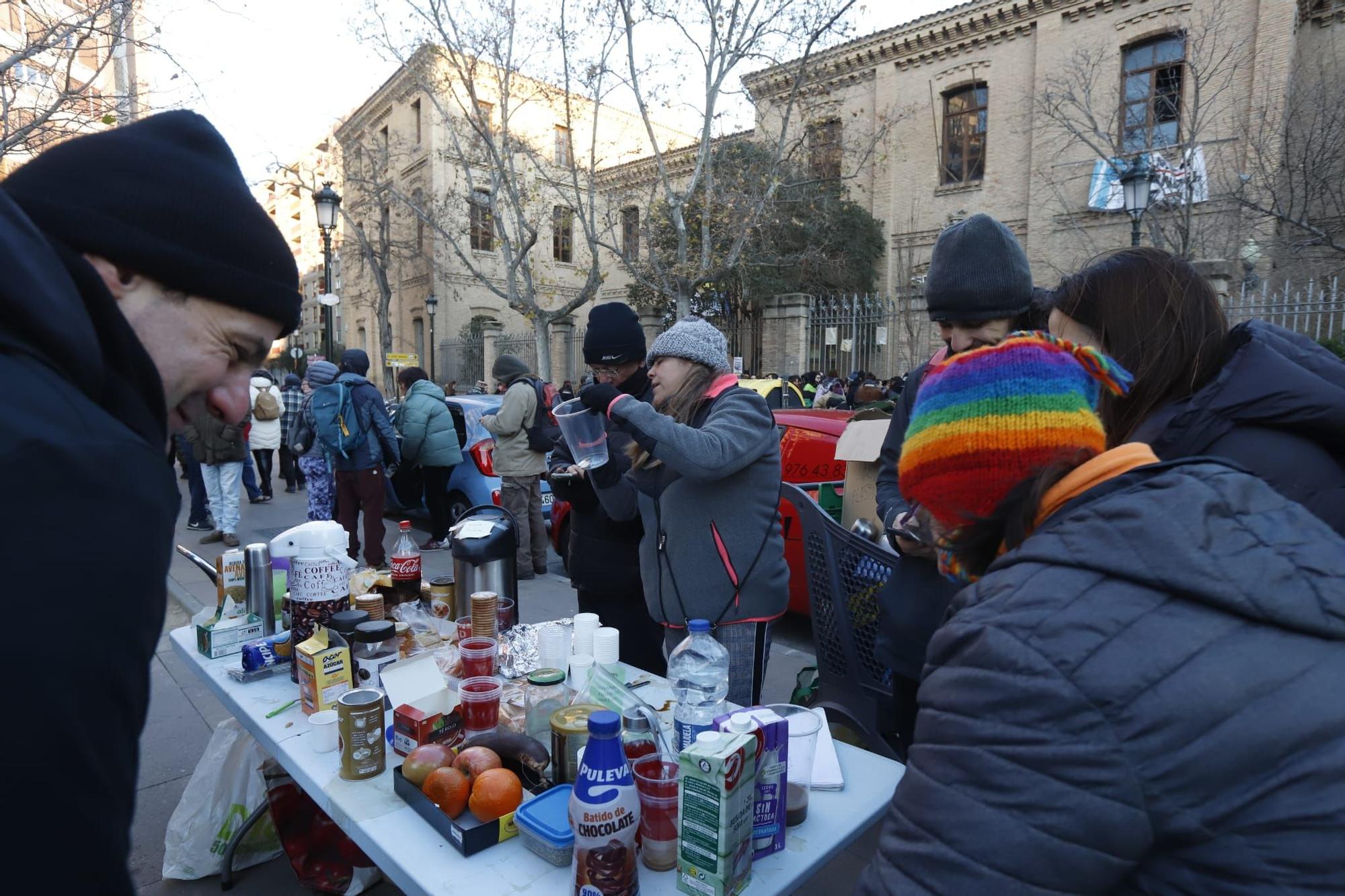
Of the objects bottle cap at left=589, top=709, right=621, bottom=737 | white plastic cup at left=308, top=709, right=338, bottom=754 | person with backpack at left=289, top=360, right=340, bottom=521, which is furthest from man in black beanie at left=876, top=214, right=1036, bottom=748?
person with backpack at left=289, top=360, right=340, bottom=521

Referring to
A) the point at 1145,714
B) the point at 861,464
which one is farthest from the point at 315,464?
the point at 1145,714

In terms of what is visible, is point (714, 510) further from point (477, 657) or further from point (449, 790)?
point (449, 790)

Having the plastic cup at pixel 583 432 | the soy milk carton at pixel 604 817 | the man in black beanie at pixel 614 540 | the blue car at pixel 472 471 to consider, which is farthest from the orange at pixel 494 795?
the blue car at pixel 472 471

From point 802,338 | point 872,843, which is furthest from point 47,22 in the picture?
point 802,338

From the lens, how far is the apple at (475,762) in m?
1.74

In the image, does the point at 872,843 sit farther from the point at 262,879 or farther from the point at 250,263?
the point at 250,263

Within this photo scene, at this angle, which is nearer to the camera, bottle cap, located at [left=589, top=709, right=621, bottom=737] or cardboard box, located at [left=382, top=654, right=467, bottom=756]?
bottle cap, located at [left=589, top=709, right=621, bottom=737]

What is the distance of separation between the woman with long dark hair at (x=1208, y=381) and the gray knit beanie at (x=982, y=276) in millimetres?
607

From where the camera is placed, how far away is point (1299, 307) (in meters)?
11.4

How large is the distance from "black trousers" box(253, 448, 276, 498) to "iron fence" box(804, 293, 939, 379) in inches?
458

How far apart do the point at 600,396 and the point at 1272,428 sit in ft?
6.25

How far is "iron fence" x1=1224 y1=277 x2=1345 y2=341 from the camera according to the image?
1123 cm

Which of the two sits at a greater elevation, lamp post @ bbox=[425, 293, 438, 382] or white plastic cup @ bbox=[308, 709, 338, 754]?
lamp post @ bbox=[425, 293, 438, 382]

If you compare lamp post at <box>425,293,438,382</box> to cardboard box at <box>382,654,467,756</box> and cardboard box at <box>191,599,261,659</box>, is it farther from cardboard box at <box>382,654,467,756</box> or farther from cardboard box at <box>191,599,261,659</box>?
cardboard box at <box>382,654,467,756</box>
